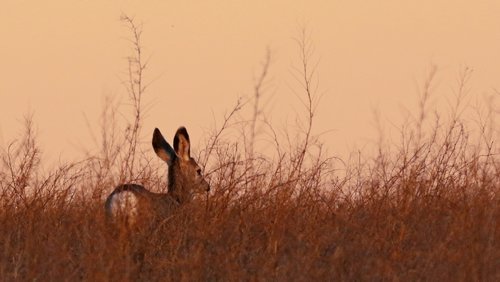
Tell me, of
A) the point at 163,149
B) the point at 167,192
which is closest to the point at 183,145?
the point at 163,149

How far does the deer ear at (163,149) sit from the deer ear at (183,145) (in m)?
0.06

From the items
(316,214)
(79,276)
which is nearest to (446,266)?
(316,214)

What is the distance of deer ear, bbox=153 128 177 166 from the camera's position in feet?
24.8

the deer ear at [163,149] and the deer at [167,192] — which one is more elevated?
the deer ear at [163,149]

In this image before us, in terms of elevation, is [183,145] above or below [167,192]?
above

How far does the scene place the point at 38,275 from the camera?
209 inches

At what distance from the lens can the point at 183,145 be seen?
756cm

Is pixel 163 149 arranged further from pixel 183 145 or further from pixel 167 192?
pixel 167 192

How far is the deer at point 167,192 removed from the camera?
19.4 ft

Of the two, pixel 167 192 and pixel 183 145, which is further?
pixel 167 192

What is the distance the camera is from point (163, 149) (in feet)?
25.0

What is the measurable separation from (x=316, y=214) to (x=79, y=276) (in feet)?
4.90

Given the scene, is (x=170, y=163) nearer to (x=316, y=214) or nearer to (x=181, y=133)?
(x=181, y=133)

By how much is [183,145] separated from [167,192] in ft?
1.14
